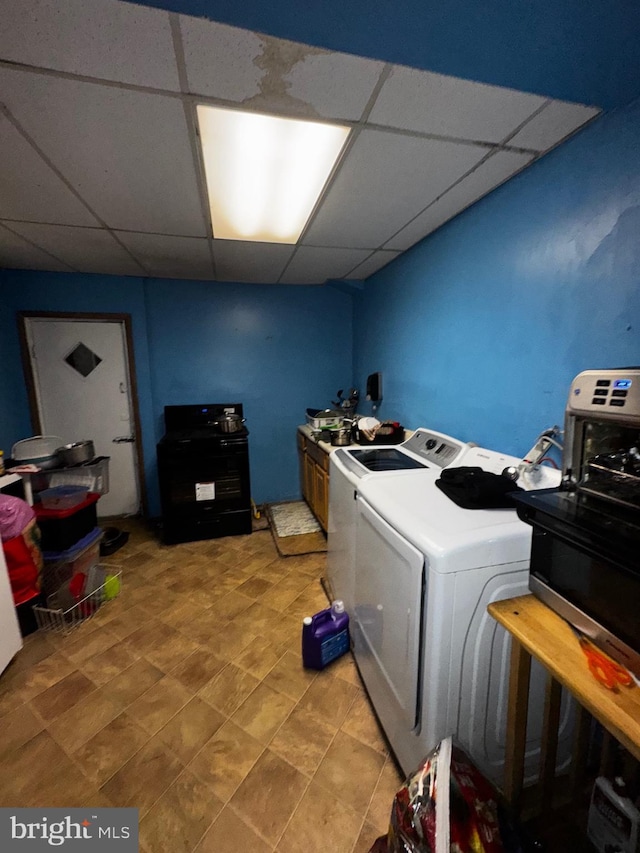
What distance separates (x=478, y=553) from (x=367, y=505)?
0.50 metres

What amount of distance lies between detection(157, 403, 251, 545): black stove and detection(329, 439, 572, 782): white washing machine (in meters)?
1.91

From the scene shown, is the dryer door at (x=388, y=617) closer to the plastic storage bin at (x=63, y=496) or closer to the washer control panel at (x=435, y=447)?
the washer control panel at (x=435, y=447)

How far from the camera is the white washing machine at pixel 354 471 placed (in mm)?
1621

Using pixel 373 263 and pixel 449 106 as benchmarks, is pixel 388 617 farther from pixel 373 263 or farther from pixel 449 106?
pixel 373 263

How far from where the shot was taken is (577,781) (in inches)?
39.6

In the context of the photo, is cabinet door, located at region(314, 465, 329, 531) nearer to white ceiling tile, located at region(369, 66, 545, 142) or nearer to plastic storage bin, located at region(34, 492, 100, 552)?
plastic storage bin, located at region(34, 492, 100, 552)

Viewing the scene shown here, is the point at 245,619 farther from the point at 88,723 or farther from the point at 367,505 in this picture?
the point at 367,505

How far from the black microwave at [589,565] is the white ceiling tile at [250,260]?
237cm

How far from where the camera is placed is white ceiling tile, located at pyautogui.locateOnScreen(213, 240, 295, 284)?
7.88 feet

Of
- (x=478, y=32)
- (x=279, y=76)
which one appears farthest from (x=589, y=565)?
(x=279, y=76)

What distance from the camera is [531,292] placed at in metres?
1.45

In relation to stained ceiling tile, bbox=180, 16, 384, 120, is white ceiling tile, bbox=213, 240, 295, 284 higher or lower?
higher

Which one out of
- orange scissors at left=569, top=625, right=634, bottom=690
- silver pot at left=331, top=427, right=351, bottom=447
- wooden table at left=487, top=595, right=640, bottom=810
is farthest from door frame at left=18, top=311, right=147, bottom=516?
orange scissors at left=569, top=625, right=634, bottom=690

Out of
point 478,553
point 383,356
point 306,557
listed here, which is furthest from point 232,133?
point 306,557
